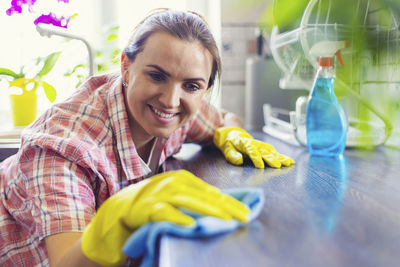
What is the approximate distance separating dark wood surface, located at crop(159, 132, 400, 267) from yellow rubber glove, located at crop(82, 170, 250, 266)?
3 cm

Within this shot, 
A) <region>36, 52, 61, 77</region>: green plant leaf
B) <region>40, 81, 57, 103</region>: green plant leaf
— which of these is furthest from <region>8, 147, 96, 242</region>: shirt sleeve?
<region>36, 52, 61, 77</region>: green plant leaf

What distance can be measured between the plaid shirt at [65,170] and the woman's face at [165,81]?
56 millimetres

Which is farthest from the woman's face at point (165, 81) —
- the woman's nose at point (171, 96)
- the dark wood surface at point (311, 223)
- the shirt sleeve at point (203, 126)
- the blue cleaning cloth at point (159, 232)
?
the blue cleaning cloth at point (159, 232)

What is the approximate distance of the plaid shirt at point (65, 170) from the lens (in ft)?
2.32

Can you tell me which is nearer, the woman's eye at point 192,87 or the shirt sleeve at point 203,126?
the woman's eye at point 192,87

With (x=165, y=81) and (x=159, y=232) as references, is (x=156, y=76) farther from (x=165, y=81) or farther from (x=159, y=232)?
(x=159, y=232)

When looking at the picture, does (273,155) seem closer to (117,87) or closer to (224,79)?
(117,87)

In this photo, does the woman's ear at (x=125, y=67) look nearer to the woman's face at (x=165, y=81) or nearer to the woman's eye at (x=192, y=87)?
the woman's face at (x=165, y=81)

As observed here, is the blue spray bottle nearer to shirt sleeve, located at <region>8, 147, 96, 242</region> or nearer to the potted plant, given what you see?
shirt sleeve, located at <region>8, 147, 96, 242</region>

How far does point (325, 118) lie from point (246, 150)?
0.25m

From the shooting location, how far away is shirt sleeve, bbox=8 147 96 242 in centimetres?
68

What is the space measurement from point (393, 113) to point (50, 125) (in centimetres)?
77

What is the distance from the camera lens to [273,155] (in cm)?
103

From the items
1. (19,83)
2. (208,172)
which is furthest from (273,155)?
(19,83)
